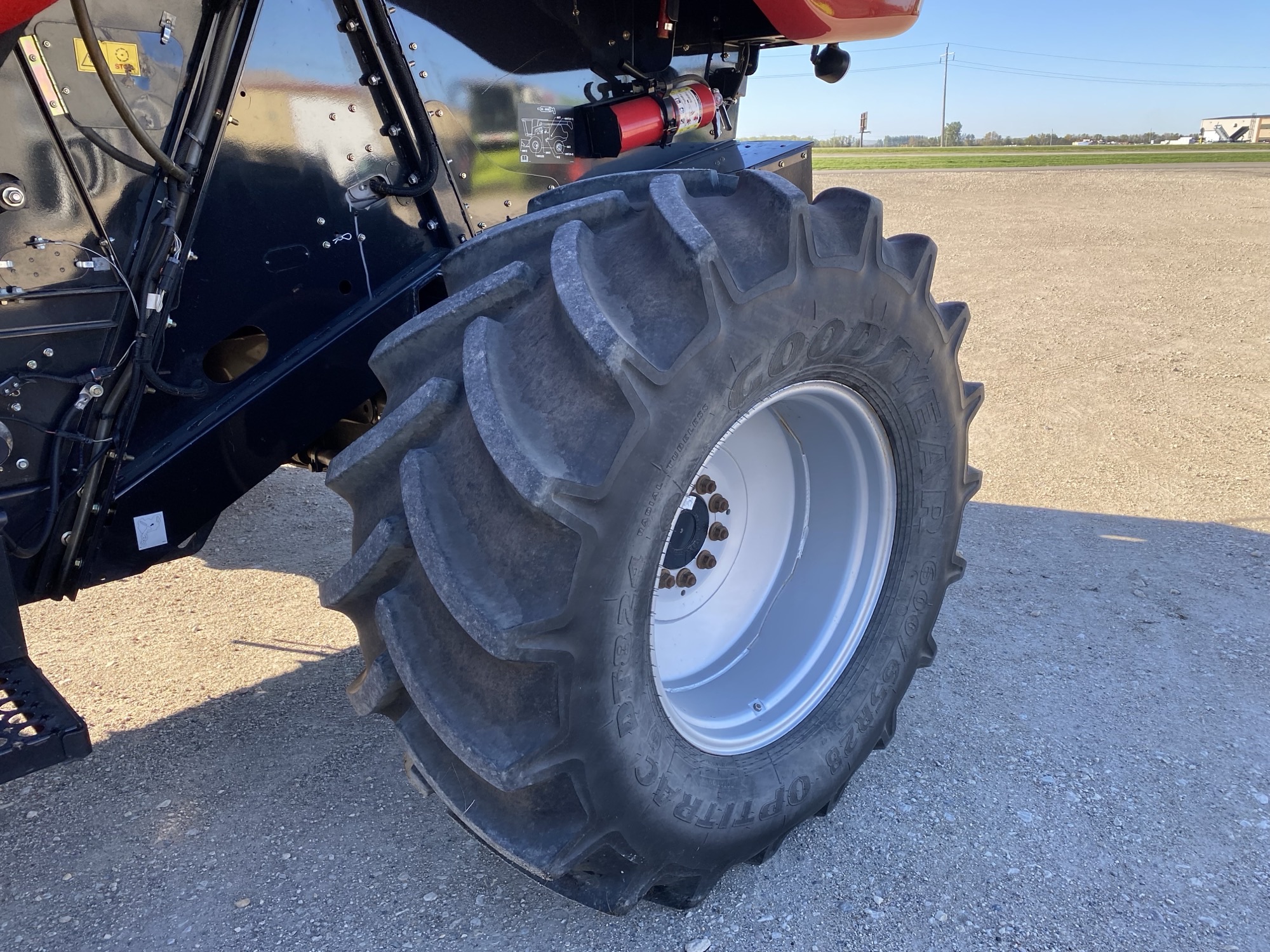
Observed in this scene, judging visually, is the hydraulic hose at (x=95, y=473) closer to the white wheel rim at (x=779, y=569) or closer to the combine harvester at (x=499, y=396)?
the combine harvester at (x=499, y=396)

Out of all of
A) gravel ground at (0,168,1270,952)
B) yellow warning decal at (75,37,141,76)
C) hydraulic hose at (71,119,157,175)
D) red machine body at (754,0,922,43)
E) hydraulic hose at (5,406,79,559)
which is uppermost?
red machine body at (754,0,922,43)

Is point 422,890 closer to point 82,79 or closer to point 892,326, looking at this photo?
point 892,326

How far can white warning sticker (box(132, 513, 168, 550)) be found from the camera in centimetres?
187

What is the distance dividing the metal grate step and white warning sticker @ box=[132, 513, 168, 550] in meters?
0.28

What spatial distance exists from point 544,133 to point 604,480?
112 centimetres

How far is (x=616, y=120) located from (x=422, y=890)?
1.73m

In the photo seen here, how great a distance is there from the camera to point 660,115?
2479mm

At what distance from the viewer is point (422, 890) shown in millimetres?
2035

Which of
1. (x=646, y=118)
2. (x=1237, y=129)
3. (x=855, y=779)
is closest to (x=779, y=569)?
(x=855, y=779)

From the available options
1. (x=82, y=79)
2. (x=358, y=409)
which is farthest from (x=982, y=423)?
(x=82, y=79)

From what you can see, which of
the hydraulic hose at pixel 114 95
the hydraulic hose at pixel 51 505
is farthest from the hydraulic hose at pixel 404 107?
the hydraulic hose at pixel 51 505

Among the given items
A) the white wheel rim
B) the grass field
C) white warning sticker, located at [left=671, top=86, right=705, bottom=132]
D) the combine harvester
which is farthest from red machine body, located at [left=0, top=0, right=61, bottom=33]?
the grass field

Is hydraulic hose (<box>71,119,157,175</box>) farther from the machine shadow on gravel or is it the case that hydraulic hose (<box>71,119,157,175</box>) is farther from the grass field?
the grass field

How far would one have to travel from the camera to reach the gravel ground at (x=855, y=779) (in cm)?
197
